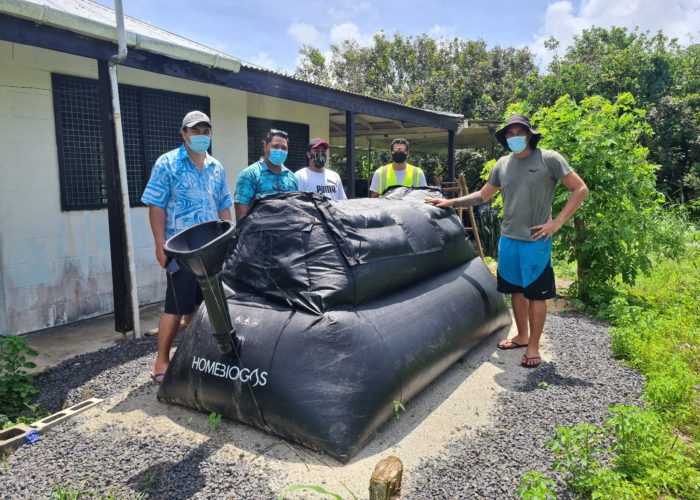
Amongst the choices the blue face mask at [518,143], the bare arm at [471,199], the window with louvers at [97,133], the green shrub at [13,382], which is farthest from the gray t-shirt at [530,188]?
the window with louvers at [97,133]

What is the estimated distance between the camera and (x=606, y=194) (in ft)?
18.7

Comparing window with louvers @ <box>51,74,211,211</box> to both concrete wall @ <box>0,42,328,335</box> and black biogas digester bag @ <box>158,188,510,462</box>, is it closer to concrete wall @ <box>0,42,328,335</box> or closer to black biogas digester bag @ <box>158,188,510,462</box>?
concrete wall @ <box>0,42,328,335</box>

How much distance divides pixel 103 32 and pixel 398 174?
304 centimetres

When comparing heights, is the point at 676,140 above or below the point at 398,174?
above

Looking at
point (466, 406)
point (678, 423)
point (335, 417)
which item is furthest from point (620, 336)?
point (335, 417)

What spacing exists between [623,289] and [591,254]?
1.01 meters

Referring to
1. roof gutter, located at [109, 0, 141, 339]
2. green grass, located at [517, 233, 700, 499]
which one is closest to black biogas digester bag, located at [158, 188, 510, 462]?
green grass, located at [517, 233, 700, 499]

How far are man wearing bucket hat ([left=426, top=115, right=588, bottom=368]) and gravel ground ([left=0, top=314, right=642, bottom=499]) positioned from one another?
24.4 inches

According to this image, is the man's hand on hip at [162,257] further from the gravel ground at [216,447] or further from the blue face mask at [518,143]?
the blue face mask at [518,143]

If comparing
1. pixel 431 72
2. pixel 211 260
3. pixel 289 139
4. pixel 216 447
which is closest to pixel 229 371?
pixel 216 447

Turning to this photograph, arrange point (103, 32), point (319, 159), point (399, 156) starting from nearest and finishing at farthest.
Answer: point (103, 32) < point (319, 159) < point (399, 156)

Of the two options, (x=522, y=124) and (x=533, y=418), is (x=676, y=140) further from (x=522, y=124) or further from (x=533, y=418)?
(x=533, y=418)

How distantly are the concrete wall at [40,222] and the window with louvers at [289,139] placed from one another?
201 centimetres

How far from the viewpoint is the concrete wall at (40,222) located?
472 cm
